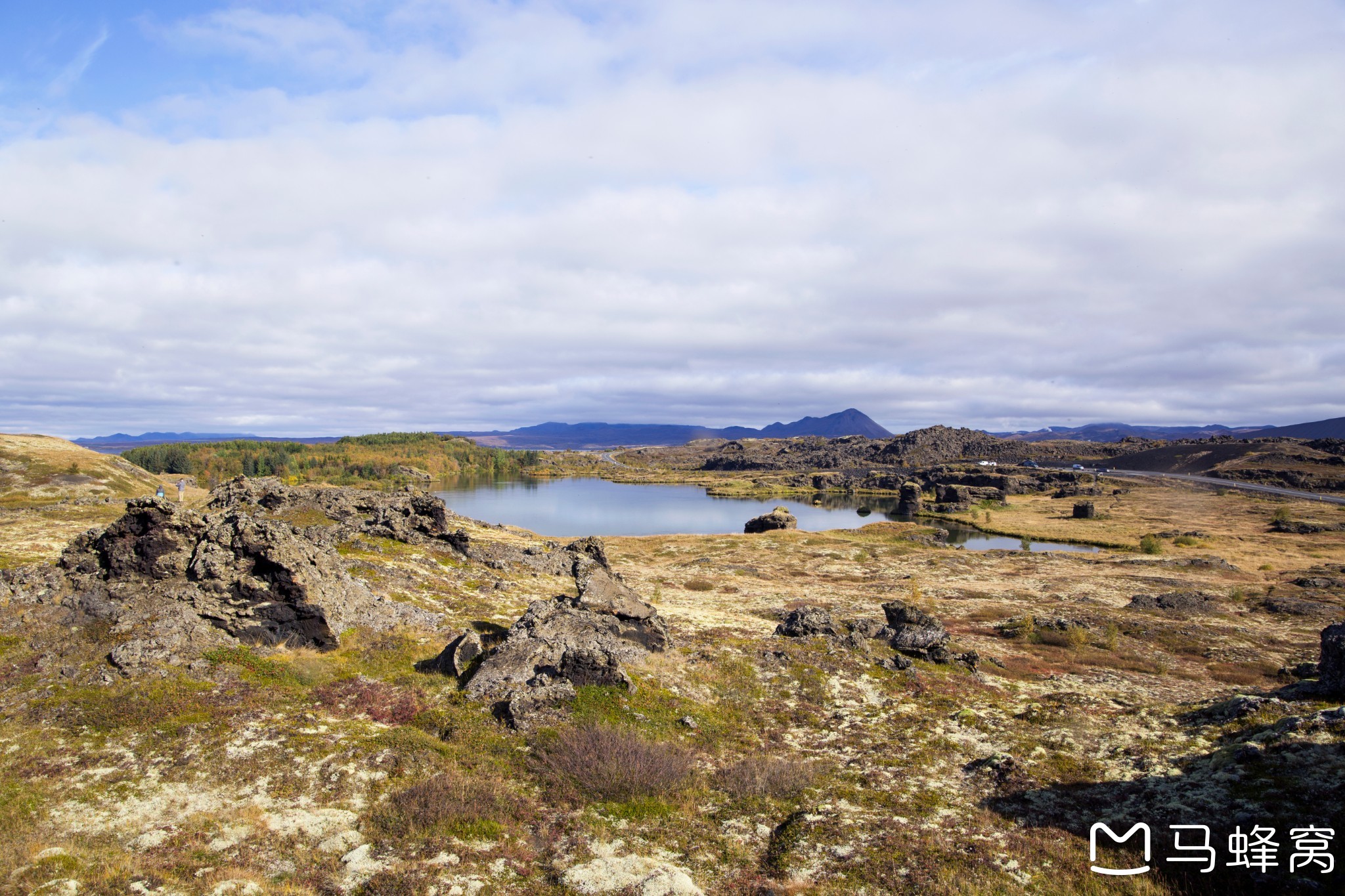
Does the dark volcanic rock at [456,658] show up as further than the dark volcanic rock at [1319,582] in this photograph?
No

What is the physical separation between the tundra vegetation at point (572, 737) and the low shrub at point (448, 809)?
6 centimetres

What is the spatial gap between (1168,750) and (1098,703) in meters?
5.08

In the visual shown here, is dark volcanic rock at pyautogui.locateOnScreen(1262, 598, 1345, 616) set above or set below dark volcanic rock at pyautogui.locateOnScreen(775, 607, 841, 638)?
below

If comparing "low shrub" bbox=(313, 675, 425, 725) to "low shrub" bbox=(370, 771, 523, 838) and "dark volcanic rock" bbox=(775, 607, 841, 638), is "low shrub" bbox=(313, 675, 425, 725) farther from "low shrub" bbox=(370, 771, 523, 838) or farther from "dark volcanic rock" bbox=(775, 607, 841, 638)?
"dark volcanic rock" bbox=(775, 607, 841, 638)

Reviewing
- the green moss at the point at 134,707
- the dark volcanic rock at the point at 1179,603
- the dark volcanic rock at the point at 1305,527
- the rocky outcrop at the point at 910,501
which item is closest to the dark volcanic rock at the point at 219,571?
the green moss at the point at 134,707

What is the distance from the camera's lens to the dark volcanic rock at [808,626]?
2630 centimetres

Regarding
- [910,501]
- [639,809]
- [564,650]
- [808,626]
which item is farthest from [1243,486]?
[639,809]

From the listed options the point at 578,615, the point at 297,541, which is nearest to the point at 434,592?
the point at 297,541

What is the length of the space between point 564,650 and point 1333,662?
21455 millimetres

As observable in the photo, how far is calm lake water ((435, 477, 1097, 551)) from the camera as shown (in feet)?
339

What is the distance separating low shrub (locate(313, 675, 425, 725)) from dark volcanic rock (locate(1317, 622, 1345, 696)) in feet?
80.3

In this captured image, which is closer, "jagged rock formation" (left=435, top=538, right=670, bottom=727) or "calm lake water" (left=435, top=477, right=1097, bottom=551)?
"jagged rock formation" (left=435, top=538, right=670, bottom=727)

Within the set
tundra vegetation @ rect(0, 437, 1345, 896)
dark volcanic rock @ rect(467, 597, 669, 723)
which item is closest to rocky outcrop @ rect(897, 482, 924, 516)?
tundra vegetation @ rect(0, 437, 1345, 896)

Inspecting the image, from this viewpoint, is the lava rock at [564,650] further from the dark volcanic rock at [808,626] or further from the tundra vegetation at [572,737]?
the dark volcanic rock at [808,626]
